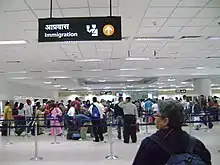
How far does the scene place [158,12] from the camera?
22.0ft

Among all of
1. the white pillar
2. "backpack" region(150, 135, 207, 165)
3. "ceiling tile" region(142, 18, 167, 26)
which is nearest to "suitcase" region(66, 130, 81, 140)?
"ceiling tile" region(142, 18, 167, 26)

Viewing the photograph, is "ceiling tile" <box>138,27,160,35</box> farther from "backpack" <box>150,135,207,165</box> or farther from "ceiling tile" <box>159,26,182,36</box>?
"backpack" <box>150,135,207,165</box>

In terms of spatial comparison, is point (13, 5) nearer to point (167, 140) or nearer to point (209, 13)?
point (209, 13)

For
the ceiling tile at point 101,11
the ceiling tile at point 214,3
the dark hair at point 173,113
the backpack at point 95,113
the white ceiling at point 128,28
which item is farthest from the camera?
the backpack at point 95,113

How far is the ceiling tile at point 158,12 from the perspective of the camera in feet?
21.3

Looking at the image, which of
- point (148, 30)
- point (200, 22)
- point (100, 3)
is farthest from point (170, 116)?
point (148, 30)

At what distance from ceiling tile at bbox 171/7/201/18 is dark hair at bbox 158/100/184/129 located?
4835 mm

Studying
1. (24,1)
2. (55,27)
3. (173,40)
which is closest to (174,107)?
(55,27)

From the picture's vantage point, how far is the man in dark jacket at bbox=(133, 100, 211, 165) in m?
1.77

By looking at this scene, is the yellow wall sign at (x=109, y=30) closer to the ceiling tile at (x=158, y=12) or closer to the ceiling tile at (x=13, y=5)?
the ceiling tile at (x=158, y=12)

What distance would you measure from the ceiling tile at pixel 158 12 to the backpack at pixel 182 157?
16.4 ft

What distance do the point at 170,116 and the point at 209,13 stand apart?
542 cm

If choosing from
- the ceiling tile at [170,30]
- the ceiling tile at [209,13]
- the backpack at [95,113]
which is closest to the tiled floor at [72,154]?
the backpack at [95,113]

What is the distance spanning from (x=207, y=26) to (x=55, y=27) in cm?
432
